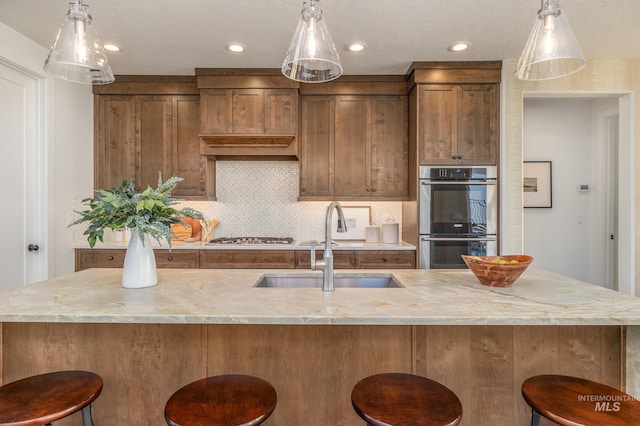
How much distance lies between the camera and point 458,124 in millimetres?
3318

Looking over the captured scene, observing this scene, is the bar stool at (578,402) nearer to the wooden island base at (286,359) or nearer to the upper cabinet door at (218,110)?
the wooden island base at (286,359)

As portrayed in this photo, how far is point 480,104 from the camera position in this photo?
10.9 ft

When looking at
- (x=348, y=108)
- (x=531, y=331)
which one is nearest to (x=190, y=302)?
(x=531, y=331)

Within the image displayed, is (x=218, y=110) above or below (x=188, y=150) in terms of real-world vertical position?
above

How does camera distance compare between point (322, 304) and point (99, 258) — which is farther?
point (99, 258)

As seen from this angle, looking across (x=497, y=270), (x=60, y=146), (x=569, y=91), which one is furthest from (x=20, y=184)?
(x=569, y=91)

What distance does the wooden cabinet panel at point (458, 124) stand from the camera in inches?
130

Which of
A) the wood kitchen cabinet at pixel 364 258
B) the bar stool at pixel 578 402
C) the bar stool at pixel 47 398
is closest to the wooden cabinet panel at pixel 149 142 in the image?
the wood kitchen cabinet at pixel 364 258

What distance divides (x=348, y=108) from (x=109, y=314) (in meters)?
2.98

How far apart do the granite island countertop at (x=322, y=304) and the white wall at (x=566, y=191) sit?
11.1ft

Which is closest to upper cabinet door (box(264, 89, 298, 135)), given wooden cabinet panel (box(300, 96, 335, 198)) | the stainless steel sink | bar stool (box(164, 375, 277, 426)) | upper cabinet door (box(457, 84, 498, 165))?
wooden cabinet panel (box(300, 96, 335, 198))

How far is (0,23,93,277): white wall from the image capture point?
9.45 feet

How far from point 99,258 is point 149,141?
1.26 meters

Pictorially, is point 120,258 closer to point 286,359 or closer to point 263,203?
point 263,203
